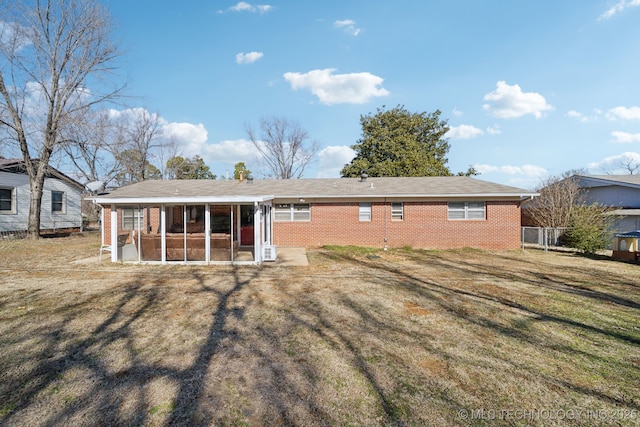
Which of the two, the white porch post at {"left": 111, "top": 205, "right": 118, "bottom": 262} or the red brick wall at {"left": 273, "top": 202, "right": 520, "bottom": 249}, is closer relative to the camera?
the white porch post at {"left": 111, "top": 205, "right": 118, "bottom": 262}

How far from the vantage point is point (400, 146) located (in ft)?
94.4

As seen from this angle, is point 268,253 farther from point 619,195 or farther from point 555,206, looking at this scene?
point 619,195

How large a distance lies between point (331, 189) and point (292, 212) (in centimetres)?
221

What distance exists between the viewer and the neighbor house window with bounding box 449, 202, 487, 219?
14352 mm

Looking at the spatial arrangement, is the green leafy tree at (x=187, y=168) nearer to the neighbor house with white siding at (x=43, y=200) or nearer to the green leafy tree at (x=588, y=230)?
the neighbor house with white siding at (x=43, y=200)

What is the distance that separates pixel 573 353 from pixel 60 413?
224 inches

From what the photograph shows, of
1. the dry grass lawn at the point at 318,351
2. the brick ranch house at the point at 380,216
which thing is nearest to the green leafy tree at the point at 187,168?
the brick ranch house at the point at 380,216

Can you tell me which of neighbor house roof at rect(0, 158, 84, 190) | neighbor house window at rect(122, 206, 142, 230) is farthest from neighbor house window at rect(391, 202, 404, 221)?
neighbor house roof at rect(0, 158, 84, 190)

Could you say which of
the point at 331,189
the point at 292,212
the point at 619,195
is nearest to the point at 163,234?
the point at 292,212

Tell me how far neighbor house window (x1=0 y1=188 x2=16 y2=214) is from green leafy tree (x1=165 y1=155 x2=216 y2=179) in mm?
20249

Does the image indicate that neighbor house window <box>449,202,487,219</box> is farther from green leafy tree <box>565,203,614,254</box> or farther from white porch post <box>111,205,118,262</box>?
white porch post <box>111,205,118,262</box>

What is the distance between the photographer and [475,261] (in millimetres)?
11172

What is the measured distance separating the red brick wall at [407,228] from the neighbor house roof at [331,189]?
57cm

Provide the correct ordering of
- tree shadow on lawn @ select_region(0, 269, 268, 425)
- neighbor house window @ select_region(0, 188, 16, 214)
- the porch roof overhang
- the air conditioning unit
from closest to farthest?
tree shadow on lawn @ select_region(0, 269, 268, 425) → the porch roof overhang → the air conditioning unit → neighbor house window @ select_region(0, 188, 16, 214)
